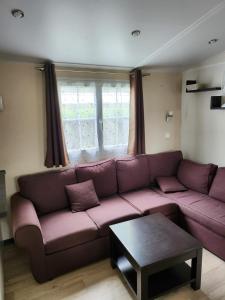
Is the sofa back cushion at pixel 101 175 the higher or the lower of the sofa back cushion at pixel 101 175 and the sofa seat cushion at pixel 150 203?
the higher

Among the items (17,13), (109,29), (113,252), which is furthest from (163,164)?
(17,13)

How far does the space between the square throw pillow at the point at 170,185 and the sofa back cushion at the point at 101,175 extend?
707 mm

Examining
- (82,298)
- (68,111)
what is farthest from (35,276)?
(68,111)

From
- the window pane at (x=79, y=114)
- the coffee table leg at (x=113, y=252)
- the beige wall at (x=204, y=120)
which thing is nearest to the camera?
the coffee table leg at (x=113, y=252)

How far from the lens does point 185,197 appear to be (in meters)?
2.93

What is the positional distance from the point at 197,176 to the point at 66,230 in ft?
6.40

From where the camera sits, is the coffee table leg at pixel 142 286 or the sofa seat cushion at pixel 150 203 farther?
the sofa seat cushion at pixel 150 203

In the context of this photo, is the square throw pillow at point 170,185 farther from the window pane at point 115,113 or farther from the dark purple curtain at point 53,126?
the dark purple curtain at point 53,126

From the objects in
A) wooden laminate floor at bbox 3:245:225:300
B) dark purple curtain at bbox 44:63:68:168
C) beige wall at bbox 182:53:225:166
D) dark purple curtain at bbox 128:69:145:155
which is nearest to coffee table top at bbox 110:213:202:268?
wooden laminate floor at bbox 3:245:225:300

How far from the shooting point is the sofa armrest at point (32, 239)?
1.95 m

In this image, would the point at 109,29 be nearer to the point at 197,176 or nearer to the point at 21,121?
the point at 21,121

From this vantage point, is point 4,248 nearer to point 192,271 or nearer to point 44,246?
point 44,246

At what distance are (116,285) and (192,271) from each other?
2.35 ft

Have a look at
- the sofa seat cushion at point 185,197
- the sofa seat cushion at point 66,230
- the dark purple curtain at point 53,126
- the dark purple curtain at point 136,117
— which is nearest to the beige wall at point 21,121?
the dark purple curtain at point 53,126
